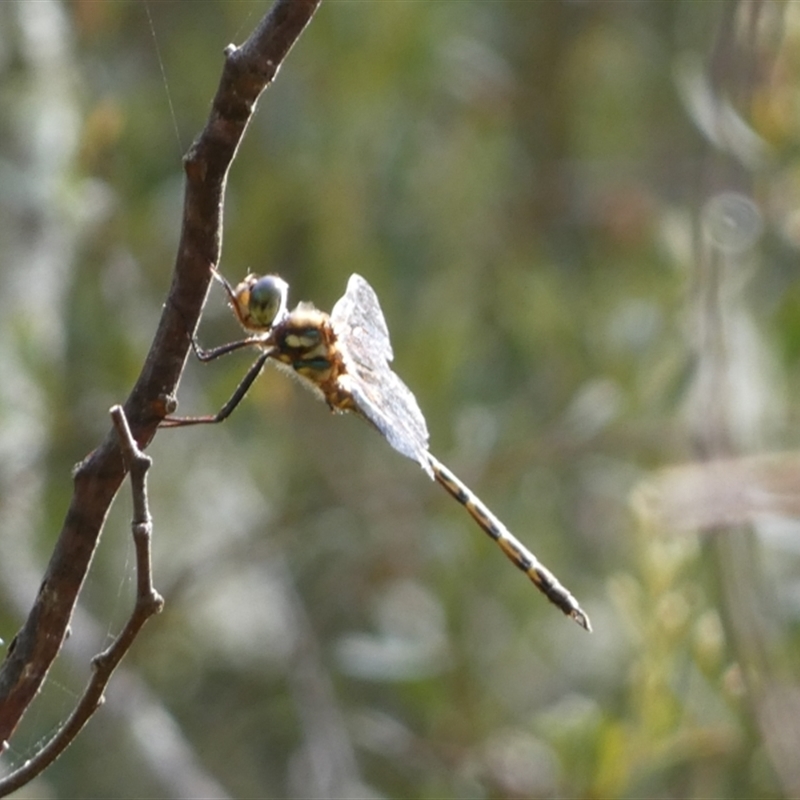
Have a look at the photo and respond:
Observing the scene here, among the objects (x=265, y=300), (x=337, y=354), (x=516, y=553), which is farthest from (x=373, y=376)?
(x=516, y=553)

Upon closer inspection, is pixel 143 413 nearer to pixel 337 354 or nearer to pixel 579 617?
pixel 337 354

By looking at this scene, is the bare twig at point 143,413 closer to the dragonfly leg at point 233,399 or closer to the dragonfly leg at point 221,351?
the dragonfly leg at point 233,399

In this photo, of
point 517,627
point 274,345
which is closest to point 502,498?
point 517,627

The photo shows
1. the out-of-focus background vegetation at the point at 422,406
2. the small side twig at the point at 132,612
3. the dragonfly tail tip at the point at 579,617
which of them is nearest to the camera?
the small side twig at the point at 132,612

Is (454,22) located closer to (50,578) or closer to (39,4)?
(39,4)

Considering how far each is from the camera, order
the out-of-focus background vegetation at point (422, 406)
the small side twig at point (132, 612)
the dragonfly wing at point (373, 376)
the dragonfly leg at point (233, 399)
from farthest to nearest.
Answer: the out-of-focus background vegetation at point (422, 406)
the dragonfly wing at point (373, 376)
the dragonfly leg at point (233, 399)
the small side twig at point (132, 612)

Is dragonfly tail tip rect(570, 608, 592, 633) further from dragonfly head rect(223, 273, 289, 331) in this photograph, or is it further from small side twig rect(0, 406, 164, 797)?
small side twig rect(0, 406, 164, 797)

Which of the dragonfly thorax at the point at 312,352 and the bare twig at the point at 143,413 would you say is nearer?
the bare twig at the point at 143,413

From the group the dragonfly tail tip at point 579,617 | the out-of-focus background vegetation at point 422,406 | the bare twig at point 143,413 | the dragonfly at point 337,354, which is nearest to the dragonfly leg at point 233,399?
the dragonfly at point 337,354
